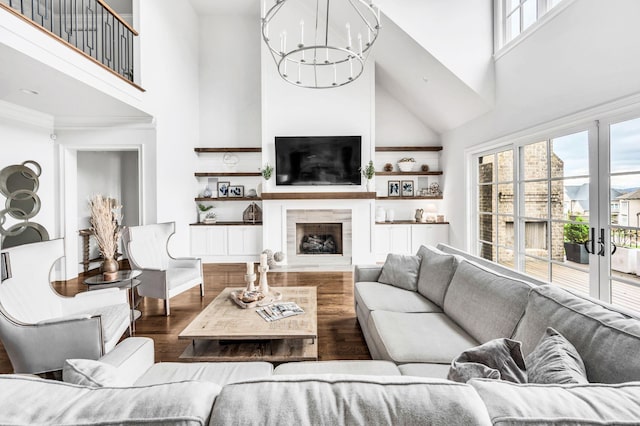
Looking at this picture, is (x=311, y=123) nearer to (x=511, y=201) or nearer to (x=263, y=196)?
(x=263, y=196)

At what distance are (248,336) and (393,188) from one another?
483cm

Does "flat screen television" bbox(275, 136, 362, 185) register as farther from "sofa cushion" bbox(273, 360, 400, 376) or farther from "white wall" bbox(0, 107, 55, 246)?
"sofa cushion" bbox(273, 360, 400, 376)

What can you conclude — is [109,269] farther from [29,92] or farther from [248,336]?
[29,92]

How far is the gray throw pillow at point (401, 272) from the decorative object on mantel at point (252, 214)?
3616 millimetres

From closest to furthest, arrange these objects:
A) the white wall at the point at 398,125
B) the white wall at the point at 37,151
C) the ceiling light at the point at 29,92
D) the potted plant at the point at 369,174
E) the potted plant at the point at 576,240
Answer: the potted plant at the point at 576,240
the ceiling light at the point at 29,92
the white wall at the point at 37,151
the potted plant at the point at 369,174
the white wall at the point at 398,125

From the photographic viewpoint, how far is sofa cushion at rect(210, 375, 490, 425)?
1.96 ft

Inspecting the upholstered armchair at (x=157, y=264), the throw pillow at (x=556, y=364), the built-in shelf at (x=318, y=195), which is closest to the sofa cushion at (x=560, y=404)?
the throw pillow at (x=556, y=364)

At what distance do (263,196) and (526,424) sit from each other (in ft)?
16.6

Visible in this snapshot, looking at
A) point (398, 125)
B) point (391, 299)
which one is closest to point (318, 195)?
point (398, 125)

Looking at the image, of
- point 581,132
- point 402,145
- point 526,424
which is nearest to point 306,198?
point 402,145

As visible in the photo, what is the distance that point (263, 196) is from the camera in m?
5.41

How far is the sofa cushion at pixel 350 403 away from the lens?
0.60 m

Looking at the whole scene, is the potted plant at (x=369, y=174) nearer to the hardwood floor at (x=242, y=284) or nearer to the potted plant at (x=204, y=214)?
the hardwood floor at (x=242, y=284)

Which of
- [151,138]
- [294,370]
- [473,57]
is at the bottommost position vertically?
[294,370]
